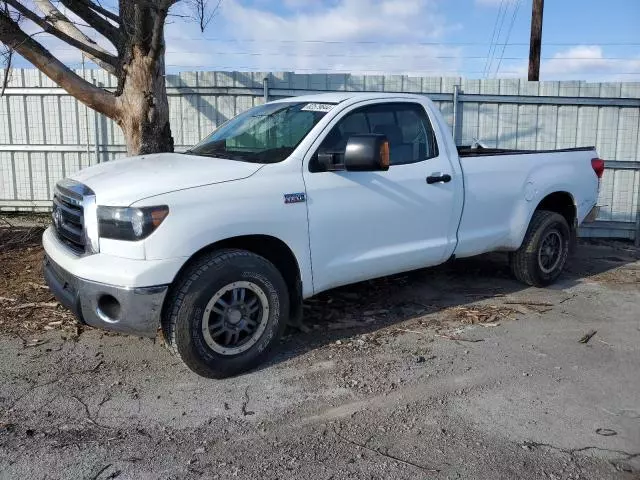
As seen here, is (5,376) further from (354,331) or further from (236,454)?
(354,331)

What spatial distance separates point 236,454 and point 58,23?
21.1 feet

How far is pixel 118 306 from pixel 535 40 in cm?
1164

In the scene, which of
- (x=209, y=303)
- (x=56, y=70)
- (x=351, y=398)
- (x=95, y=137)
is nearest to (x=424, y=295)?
(x=351, y=398)

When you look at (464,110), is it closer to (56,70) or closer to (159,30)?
(159,30)

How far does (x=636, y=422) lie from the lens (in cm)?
382

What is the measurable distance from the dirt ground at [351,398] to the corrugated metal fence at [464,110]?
4.23m

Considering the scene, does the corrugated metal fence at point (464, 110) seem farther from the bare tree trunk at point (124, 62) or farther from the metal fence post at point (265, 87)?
the bare tree trunk at point (124, 62)

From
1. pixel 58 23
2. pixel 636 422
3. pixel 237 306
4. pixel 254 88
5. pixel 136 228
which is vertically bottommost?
pixel 636 422

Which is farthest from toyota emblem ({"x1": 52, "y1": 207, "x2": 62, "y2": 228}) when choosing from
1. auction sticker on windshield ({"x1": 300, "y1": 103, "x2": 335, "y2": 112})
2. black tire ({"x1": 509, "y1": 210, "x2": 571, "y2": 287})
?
black tire ({"x1": 509, "y1": 210, "x2": 571, "y2": 287})

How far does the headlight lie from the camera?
3.86 metres

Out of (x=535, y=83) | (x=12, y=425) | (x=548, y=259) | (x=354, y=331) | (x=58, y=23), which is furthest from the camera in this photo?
(x=535, y=83)

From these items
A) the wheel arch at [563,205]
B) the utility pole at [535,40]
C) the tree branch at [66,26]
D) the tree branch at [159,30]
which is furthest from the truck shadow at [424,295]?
the utility pole at [535,40]

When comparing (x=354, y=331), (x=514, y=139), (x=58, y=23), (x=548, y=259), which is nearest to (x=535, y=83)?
(x=514, y=139)

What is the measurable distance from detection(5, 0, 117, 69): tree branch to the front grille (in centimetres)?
288
